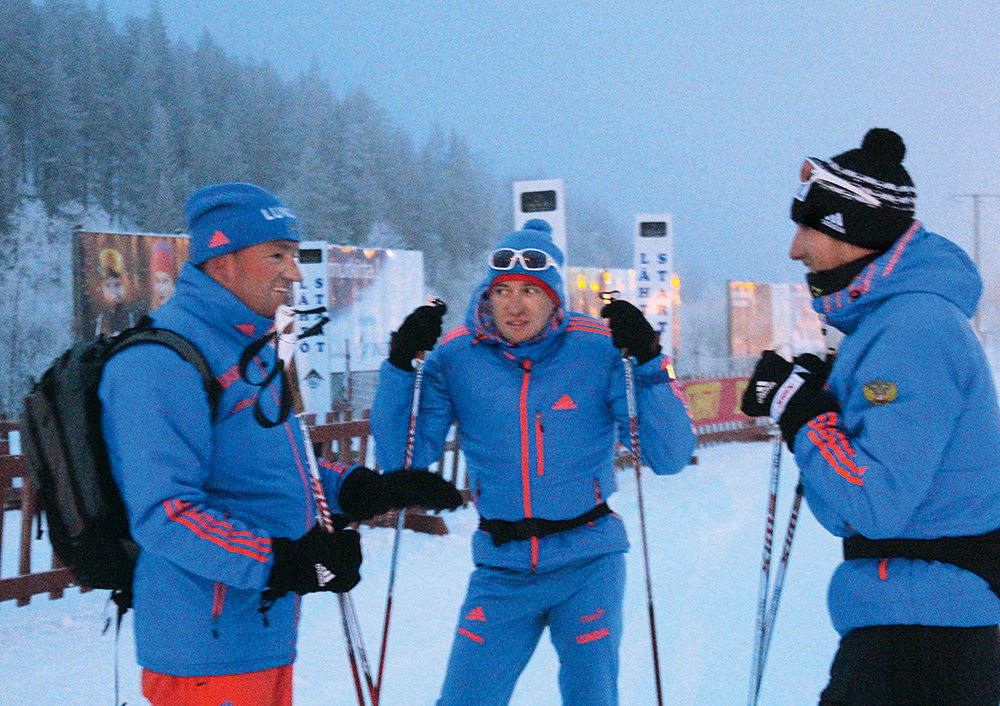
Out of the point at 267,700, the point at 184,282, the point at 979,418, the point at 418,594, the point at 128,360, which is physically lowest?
the point at 418,594

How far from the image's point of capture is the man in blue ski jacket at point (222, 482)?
195 centimetres

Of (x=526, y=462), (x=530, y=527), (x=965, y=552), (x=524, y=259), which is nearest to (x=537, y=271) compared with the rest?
(x=524, y=259)

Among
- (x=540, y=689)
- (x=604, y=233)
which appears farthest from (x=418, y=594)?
(x=604, y=233)

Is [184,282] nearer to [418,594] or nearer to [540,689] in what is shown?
[540,689]

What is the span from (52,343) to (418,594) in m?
36.9

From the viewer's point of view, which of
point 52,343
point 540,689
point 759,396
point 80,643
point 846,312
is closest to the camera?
point 846,312

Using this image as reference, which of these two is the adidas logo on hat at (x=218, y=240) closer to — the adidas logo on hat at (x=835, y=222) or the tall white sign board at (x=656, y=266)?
the adidas logo on hat at (x=835, y=222)

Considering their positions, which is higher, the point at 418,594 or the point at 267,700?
the point at 267,700

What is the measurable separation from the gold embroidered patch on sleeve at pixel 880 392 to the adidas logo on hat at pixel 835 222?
1.42 feet

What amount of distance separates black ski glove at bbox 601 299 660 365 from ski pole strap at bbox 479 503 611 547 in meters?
0.57

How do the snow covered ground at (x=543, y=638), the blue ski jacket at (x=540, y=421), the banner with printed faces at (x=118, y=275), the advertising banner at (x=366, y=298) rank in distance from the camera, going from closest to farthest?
1. the blue ski jacket at (x=540, y=421)
2. the snow covered ground at (x=543, y=638)
3. the banner with printed faces at (x=118, y=275)
4. the advertising banner at (x=366, y=298)

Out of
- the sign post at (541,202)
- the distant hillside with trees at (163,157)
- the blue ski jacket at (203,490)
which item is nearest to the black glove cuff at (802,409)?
the blue ski jacket at (203,490)

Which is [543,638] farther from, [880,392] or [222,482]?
[880,392]

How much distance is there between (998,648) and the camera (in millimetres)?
2031
